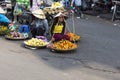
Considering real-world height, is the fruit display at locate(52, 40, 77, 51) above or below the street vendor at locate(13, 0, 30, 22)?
below

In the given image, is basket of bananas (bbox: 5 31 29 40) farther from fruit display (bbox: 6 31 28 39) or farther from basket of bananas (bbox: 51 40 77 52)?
basket of bananas (bbox: 51 40 77 52)

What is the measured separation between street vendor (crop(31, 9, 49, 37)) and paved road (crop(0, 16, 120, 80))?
2.35 feet

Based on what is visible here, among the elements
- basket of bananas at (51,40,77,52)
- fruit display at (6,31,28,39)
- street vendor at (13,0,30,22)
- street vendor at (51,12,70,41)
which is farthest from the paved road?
street vendor at (13,0,30,22)

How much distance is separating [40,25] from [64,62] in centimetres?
295

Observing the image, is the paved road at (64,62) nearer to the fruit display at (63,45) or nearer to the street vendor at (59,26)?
the fruit display at (63,45)

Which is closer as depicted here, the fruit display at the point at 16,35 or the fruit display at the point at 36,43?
the fruit display at the point at 36,43

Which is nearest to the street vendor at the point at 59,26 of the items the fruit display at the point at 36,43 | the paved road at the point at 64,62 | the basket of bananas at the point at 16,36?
the fruit display at the point at 36,43

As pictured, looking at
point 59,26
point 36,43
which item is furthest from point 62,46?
point 59,26

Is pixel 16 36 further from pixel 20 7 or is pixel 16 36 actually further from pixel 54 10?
pixel 20 7

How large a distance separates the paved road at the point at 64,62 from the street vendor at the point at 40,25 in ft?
2.35

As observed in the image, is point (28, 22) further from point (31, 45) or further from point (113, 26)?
point (113, 26)

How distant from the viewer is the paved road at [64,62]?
7.49 m

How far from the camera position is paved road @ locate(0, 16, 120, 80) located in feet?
24.6

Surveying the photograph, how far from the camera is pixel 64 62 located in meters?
8.69
